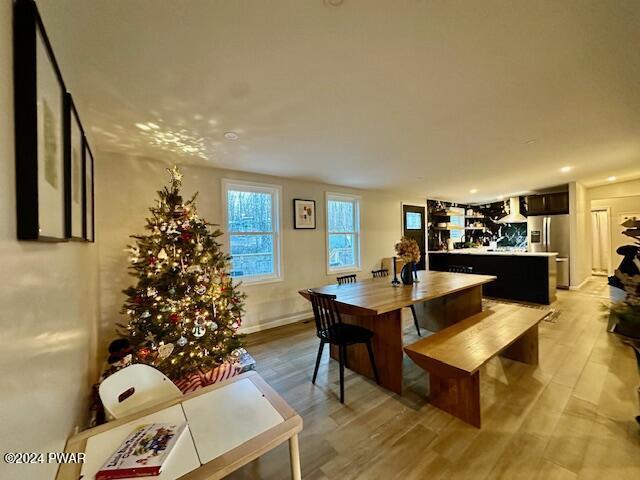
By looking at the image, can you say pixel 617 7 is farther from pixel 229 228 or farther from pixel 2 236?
pixel 229 228

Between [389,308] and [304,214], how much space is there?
8.97ft

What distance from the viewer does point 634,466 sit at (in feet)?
4.90

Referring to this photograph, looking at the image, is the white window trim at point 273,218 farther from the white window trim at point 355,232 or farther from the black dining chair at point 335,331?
the black dining chair at point 335,331

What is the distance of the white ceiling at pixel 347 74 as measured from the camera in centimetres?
122

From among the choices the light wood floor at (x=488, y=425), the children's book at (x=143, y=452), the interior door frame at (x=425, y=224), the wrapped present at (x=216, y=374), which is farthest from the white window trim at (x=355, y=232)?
the children's book at (x=143, y=452)

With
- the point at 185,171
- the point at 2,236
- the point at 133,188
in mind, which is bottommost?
the point at 2,236

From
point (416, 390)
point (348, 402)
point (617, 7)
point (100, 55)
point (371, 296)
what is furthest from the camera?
point (371, 296)

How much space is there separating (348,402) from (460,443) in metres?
0.83

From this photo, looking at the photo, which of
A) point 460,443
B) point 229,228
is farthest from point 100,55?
point 460,443

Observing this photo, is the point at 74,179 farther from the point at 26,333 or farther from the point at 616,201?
the point at 616,201

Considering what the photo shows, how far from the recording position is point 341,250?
5215 mm

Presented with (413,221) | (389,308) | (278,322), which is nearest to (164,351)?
(389,308)

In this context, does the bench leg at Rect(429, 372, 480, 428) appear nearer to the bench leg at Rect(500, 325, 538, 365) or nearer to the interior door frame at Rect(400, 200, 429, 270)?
the bench leg at Rect(500, 325, 538, 365)

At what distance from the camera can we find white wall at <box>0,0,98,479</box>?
583 mm
